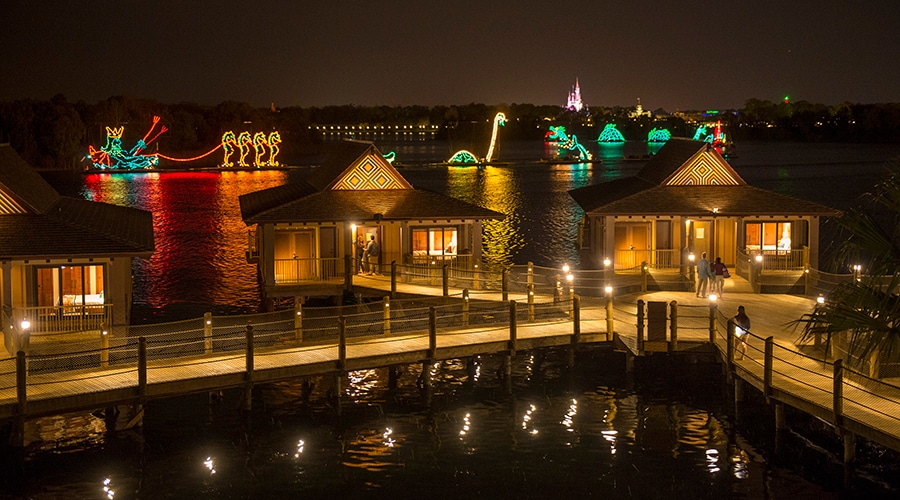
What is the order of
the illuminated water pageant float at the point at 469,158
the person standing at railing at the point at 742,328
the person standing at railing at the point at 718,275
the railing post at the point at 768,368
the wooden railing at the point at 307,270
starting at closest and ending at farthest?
the railing post at the point at 768,368 < the person standing at railing at the point at 742,328 < the person standing at railing at the point at 718,275 < the wooden railing at the point at 307,270 < the illuminated water pageant float at the point at 469,158

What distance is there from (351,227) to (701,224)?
14.3m

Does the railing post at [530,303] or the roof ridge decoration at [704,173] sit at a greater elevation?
the roof ridge decoration at [704,173]

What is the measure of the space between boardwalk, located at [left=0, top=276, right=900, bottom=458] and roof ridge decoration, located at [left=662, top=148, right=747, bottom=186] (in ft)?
29.0

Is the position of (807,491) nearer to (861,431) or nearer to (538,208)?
(861,431)

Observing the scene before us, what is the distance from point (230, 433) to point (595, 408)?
10.4 metres

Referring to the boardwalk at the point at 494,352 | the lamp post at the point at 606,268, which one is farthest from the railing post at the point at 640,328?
the lamp post at the point at 606,268

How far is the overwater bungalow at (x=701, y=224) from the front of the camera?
4159cm

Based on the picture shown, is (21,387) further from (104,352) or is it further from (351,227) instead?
(351,227)

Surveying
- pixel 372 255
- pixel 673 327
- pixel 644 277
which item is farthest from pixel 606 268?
pixel 372 255

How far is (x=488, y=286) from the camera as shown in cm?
3841

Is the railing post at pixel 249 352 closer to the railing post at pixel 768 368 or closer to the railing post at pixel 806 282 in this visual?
the railing post at pixel 768 368

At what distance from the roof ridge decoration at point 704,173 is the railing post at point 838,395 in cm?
2220

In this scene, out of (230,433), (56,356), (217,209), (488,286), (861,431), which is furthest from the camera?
(217,209)

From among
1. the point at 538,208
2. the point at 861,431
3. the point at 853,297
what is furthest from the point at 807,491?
the point at 538,208
